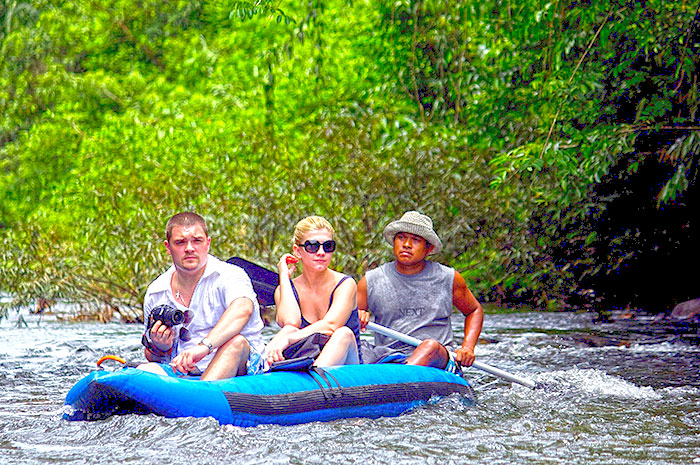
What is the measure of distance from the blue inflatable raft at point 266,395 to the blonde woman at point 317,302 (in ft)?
0.54

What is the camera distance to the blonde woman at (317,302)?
5250 millimetres

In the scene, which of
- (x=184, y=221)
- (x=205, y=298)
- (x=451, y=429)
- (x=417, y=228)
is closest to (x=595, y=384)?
(x=417, y=228)

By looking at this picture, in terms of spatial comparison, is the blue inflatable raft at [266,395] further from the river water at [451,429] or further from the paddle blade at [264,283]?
the paddle blade at [264,283]

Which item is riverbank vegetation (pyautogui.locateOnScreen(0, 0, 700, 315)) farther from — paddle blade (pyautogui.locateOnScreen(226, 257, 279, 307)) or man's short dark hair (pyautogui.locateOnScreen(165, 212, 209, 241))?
man's short dark hair (pyautogui.locateOnScreen(165, 212, 209, 241))

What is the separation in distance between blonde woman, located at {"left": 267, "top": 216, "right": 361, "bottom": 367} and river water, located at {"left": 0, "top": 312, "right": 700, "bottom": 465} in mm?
438

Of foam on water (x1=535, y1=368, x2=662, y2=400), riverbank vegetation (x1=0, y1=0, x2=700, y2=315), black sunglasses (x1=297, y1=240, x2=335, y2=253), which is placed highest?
riverbank vegetation (x1=0, y1=0, x2=700, y2=315)

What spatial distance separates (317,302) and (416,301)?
0.83m

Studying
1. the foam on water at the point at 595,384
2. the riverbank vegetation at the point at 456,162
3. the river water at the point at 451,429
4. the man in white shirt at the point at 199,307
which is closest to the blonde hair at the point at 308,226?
the man in white shirt at the point at 199,307

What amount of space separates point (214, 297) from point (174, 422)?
0.74 meters

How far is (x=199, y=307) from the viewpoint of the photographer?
4.97 meters

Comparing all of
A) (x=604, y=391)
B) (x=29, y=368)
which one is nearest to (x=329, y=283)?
(x=604, y=391)

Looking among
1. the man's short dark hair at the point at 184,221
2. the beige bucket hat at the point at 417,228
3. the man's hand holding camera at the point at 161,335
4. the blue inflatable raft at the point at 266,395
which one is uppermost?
the man's short dark hair at the point at 184,221

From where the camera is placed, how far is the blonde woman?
5.25 metres

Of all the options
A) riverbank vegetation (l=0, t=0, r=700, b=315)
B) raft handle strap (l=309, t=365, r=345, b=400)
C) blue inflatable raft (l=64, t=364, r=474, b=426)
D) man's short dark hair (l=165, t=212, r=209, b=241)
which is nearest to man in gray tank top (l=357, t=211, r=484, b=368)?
blue inflatable raft (l=64, t=364, r=474, b=426)
